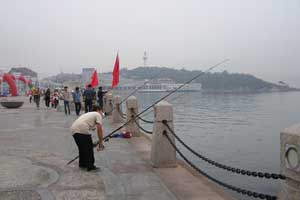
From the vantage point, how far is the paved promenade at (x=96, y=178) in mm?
5613

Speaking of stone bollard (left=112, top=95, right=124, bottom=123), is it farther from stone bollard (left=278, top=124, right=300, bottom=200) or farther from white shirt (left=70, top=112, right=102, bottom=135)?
stone bollard (left=278, top=124, right=300, bottom=200)

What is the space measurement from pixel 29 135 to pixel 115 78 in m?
6.53

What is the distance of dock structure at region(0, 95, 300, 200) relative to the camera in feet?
12.8

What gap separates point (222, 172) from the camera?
11148 mm

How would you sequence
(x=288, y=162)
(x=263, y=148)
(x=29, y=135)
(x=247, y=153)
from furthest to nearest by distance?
(x=263, y=148), (x=247, y=153), (x=29, y=135), (x=288, y=162)

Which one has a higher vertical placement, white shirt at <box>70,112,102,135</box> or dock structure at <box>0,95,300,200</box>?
white shirt at <box>70,112,102,135</box>

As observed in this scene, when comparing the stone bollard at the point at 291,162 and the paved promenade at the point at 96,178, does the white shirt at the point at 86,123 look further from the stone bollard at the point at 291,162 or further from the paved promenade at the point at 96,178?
the stone bollard at the point at 291,162

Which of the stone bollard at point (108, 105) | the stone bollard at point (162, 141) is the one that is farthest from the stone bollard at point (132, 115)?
the stone bollard at point (108, 105)

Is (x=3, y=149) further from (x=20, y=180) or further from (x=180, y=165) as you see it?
(x=180, y=165)

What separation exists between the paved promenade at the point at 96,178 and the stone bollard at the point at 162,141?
0.24 meters

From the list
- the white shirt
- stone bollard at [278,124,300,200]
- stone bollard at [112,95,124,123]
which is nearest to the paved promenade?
the white shirt

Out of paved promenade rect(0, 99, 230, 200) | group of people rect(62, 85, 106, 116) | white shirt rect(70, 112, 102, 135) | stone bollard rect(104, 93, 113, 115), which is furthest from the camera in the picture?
stone bollard rect(104, 93, 113, 115)

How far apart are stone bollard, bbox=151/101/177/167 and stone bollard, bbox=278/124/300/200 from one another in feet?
13.9

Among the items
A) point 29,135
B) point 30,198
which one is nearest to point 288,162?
point 30,198
